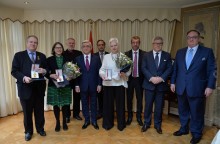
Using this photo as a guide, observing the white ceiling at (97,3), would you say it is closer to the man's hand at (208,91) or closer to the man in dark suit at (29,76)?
the man in dark suit at (29,76)

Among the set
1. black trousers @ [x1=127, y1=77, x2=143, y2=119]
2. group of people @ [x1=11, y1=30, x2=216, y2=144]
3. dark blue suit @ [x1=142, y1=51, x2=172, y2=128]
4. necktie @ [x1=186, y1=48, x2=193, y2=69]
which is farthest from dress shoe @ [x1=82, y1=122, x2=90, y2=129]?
necktie @ [x1=186, y1=48, x2=193, y2=69]

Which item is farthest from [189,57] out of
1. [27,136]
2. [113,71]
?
[27,136]

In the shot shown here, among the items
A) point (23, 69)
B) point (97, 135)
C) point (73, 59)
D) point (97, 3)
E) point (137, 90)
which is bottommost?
point (97, 135)

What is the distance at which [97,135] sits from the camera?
3193 mm

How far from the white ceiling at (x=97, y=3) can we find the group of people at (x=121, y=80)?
96 centimetres

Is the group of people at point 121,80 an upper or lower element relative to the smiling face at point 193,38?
lower

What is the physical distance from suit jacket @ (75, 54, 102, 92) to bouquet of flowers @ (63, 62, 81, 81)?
6.6 inches

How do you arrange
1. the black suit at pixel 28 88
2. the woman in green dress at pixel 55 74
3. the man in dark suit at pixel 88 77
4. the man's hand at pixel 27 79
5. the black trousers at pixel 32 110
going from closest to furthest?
the man's hand at pixel 27 79
the black suit at pixel 28 88
the black trousers at pixel 32 110
the woman in green dress at pixel 55 74
the man in dark suit at pixel 88 77

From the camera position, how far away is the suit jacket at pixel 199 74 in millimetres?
2805

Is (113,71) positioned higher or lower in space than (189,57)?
lower

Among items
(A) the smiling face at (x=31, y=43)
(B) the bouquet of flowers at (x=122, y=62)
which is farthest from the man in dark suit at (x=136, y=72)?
(A) the smiling face at (x=31, y=43)

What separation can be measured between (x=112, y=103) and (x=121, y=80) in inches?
17.7

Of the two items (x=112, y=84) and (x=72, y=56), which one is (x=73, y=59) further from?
(x=112, y=84)

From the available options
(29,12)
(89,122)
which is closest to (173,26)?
(89,122)
